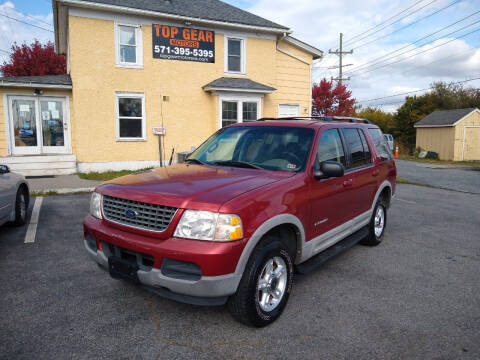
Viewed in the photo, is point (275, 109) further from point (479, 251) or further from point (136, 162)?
point (479, 251)

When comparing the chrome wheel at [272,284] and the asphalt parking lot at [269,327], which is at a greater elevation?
the chrome wheel at [272,284]

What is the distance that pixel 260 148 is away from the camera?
13.8 feet

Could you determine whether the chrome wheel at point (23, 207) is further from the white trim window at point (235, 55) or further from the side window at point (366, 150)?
the white trim window at point (235, 55)

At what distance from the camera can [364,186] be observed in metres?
4.89

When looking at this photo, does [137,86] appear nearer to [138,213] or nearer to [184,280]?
[138,213]

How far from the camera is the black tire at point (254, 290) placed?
293cm

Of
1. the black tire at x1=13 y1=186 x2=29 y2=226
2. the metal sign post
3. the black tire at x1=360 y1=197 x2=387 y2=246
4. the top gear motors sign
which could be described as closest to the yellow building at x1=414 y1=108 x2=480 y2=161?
the top gear motors sign

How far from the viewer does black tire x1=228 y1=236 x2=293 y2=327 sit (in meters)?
2.93

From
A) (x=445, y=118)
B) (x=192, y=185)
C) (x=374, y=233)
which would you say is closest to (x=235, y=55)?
(x=374, y=233)

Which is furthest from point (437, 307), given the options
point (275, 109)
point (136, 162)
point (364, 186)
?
point (275, 109)

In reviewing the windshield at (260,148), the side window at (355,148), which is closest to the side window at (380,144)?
the side window at (355,148)

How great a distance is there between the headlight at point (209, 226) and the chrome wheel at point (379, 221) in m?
3.54

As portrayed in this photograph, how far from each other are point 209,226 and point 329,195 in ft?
5.70

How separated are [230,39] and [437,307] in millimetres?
13535
